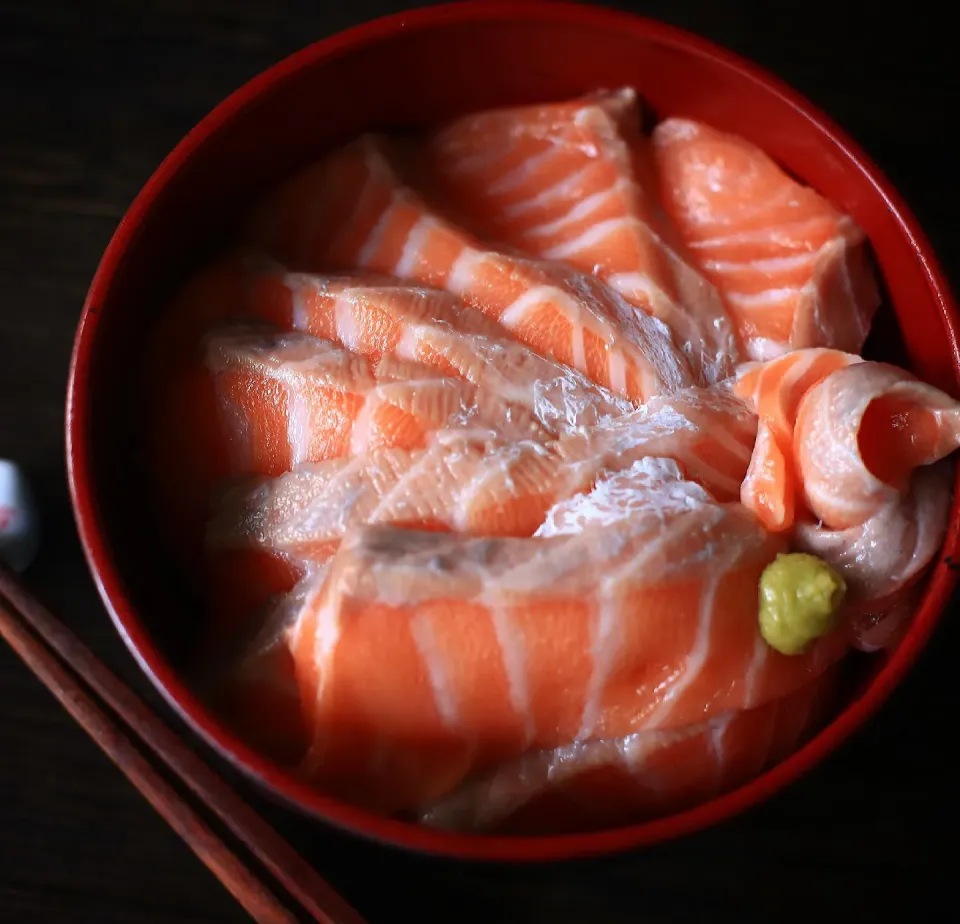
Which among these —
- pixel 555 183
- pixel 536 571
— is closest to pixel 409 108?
pixel 555 183

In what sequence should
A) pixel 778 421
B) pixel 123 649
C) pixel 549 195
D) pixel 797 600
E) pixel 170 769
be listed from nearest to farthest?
pixel 797 600 → pixel 778 421 → pixel 170 769 → pixel 549 195 → pixel 123 649

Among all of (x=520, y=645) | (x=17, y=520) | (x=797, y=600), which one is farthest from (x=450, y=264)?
(x=17, y=520)

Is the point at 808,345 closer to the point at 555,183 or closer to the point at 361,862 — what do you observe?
the point at 555,183

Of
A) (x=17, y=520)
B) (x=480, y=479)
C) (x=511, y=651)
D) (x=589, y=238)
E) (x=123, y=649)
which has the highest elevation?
(x=589, y=238)

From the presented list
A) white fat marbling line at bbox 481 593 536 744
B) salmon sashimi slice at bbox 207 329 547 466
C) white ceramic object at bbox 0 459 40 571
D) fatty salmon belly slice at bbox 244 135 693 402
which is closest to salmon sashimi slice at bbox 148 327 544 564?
salmon sashimi slice at bbox 207 329 547 466

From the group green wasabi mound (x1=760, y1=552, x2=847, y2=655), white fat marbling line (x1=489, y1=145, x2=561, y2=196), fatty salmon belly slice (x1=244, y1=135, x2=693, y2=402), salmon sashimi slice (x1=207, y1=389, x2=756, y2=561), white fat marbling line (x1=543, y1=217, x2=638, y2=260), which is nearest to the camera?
green wasabi mound (x1=760, y1=552, x2=847, y2=655)

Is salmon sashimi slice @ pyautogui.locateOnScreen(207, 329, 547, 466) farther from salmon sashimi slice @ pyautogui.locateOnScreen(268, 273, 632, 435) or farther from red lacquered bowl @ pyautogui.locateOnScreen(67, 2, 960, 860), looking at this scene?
red lacquered bowl @ pyautogui.locateOnScreen(67, 2, 960, 860)

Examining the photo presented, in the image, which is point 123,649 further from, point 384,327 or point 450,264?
point 450,264

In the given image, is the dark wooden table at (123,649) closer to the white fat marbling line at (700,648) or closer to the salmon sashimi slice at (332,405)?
the white fat marbling line at (700,648)
